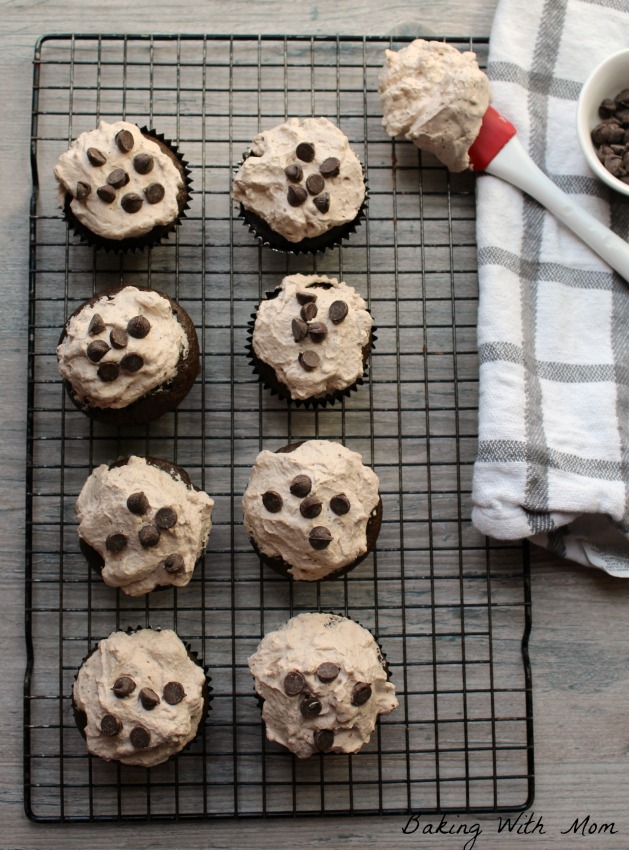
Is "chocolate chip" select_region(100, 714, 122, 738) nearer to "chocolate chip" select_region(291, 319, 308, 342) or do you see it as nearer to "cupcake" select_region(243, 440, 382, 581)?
"cupcake" select_region(243, 440, 382, 581)

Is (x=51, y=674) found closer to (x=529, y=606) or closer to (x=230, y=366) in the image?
(x=230, y=366)

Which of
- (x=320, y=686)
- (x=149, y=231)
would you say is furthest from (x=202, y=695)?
(x=149, y=231)

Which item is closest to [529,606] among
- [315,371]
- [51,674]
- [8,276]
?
[315,371]

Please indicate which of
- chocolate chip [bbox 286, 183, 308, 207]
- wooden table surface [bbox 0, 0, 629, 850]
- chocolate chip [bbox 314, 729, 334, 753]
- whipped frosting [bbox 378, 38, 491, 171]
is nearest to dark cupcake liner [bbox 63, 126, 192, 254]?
wooden table surface [bbox 0, 0, 629, 850]

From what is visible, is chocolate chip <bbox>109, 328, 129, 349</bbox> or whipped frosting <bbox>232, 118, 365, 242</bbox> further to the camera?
whipped frosting <bbox>232, 118, 365, 242</bbox>

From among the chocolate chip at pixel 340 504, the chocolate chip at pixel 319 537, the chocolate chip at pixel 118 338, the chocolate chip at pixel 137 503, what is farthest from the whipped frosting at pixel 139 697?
the chocolate chip at pixel 118 338

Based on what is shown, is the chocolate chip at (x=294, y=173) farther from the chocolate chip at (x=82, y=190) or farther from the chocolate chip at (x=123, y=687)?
the chocolate chip at (x=123, y=687)
